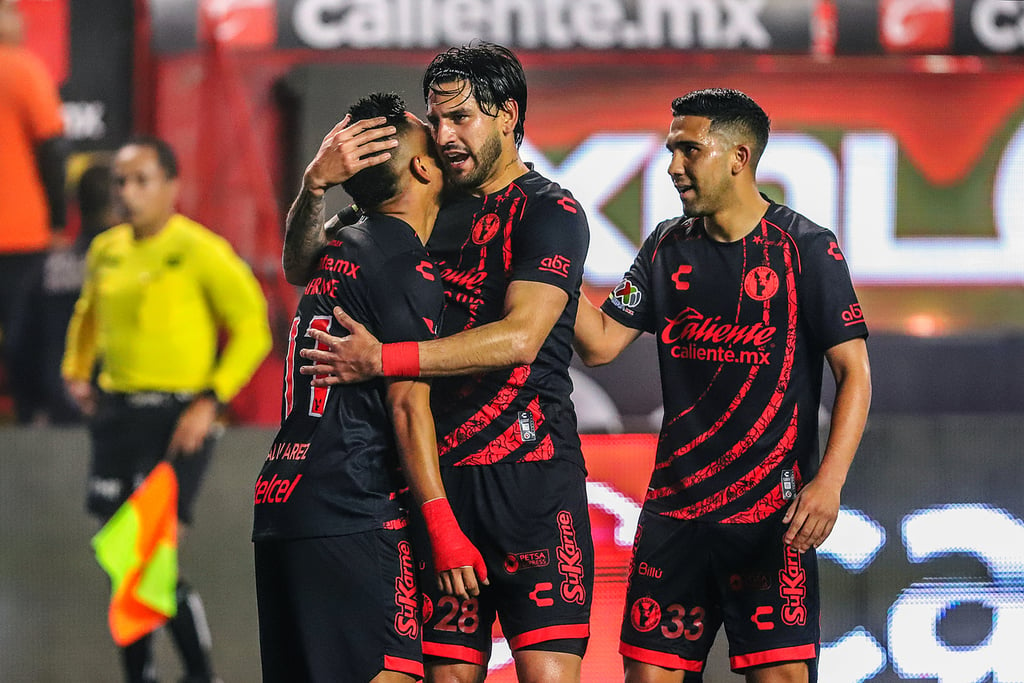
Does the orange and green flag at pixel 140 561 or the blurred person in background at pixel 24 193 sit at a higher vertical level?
the blurred person in background at pixel 24 193

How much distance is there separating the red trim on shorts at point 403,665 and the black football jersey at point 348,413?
281 mm

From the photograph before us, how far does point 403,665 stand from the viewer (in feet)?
8.28

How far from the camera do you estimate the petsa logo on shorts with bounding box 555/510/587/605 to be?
9.12ft

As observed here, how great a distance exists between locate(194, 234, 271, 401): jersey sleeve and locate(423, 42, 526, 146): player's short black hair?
8.63ft

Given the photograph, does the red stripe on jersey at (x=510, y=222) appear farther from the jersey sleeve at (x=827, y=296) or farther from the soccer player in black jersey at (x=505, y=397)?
the jersey sleeve at (x=827, y=296)

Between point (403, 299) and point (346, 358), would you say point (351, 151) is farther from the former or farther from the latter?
point (346, 358)

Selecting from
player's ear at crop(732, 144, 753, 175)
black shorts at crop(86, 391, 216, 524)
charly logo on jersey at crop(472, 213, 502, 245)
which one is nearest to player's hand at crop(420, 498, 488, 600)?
charly logo on jersey at crop(472, 213, 502, 245)

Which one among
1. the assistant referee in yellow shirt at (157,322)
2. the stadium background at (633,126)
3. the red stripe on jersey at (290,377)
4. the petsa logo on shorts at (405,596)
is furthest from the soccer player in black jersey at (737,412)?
the assistant referee in yellow shirt at (157,322)

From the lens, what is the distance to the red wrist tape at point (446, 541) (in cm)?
251

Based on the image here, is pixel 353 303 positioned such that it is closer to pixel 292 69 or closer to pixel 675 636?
pixel 675 636

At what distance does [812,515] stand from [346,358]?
1183 mm

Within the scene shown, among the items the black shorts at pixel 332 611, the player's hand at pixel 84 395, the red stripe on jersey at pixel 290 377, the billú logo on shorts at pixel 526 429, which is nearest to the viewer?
the black shorts at pixel 332 611

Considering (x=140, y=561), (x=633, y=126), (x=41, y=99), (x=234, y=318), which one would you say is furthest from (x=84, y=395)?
(x=633, y=126)

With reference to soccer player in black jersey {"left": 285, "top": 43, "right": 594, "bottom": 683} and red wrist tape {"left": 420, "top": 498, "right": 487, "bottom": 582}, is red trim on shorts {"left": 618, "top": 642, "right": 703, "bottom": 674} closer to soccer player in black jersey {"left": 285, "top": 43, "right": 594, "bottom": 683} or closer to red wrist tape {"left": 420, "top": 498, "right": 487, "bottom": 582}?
soccer player in black jersey {"left": 285, "top": 43, "right": 594, "bottom": 683}
